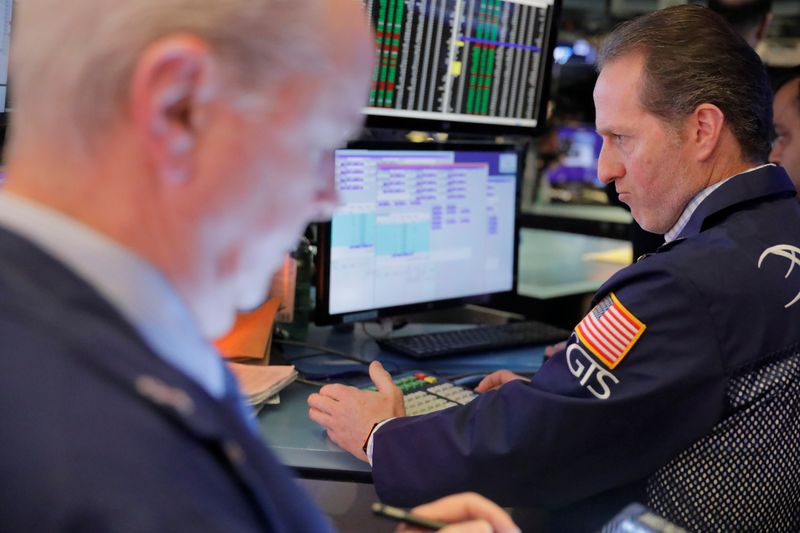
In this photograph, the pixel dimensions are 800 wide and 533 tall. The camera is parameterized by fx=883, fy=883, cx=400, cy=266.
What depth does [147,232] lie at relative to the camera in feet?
1.83

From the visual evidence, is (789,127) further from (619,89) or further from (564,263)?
(619,89)

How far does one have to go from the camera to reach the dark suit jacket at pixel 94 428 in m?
0.47

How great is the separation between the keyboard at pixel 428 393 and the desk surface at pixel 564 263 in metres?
0.81

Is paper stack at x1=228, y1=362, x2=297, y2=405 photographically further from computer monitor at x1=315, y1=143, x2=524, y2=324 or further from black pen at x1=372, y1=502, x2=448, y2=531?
black pen at x1=372, y1=502, x2=448, y2=531

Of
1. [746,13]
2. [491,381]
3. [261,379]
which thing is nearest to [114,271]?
[261,379]

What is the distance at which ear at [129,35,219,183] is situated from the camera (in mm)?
529

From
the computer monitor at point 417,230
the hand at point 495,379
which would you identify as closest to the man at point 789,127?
the computer monitor at point 417,230

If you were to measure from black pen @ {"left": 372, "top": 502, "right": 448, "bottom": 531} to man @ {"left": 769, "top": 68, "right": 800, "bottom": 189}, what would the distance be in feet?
6.60

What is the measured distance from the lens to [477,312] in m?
2.38

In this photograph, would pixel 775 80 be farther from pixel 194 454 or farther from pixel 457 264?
pixel 194 454

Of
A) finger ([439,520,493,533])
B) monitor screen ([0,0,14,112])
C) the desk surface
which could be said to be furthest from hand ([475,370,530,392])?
monitor screen ([0,0,14,112])

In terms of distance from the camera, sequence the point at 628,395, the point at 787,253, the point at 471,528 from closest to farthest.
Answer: the point at 471,528 < the point at 628,395 < the point at 787,253

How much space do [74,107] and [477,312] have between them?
1.90 m

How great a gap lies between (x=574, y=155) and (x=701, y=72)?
5954mm
